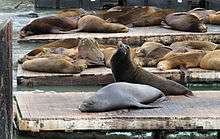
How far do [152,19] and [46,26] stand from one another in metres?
2.52

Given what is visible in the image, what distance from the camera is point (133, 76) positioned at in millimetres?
7500

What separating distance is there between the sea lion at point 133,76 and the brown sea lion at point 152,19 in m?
6.63

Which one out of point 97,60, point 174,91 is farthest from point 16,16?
point 174,91

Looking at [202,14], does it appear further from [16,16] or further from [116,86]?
[116,86]

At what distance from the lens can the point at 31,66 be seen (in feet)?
30.5

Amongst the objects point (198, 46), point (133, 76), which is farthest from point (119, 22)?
point (133, 76)

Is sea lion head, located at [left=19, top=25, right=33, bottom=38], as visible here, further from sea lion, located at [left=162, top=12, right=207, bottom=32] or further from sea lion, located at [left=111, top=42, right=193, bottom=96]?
sea lion, located at [left=111, top=42, right=193, bottom=96]

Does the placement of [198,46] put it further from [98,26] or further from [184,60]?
[98,26]

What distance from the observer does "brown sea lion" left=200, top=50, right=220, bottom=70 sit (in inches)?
356

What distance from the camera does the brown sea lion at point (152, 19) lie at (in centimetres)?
1413

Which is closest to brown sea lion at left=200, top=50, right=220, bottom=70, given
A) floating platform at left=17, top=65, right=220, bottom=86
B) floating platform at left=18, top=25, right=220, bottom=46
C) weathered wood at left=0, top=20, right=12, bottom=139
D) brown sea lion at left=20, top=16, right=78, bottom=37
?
floating platform at left=17, top=65, right=220, bottom=86

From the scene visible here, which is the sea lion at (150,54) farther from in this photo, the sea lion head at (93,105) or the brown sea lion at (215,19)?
the brown sea lion at (215,19)

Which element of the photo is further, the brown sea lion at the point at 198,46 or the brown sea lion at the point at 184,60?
the brown sea lion at the point at 198,46

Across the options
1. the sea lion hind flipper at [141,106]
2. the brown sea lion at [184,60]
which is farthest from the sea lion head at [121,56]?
the brown sea lion at [184,60]
